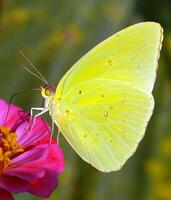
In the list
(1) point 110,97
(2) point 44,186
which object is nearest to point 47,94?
(1) point 110,97

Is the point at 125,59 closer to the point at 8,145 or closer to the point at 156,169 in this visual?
the point at 8,145

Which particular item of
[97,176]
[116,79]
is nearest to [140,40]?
[116,79]

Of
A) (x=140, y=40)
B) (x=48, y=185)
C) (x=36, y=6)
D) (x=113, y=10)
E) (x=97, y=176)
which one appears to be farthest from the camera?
(x=36, y=6)

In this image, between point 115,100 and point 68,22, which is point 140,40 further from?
point 68,22

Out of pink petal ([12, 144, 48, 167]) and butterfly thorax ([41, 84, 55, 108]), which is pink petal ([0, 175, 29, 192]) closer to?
pink petal ([12, 144, 48, 167])

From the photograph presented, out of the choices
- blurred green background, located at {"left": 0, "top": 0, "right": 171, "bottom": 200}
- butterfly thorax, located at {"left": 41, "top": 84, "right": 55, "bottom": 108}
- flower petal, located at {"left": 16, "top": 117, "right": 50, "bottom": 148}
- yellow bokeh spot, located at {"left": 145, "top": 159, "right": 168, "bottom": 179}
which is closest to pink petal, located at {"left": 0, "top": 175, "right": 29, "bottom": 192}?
flower petal, located at {"left": 16, "top": 117, "right": 50, "bottom": 148}

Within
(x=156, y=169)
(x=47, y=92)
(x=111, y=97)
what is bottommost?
(x=156, y=169)
